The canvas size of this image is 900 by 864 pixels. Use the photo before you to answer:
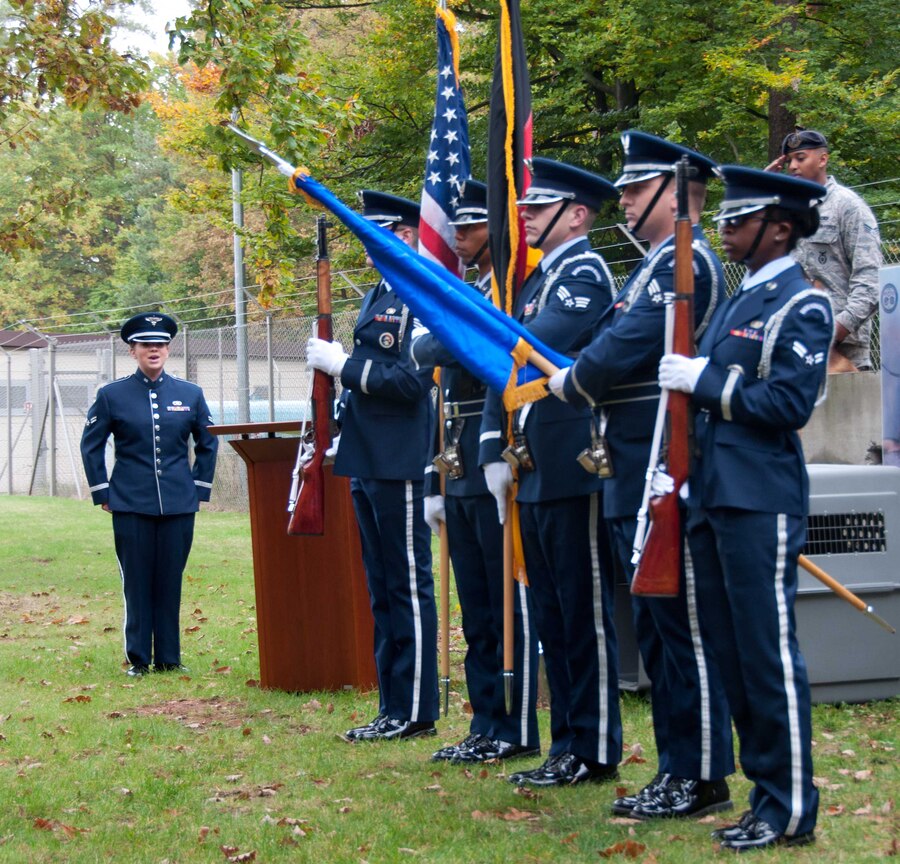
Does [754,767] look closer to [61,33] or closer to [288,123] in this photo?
[288,123]

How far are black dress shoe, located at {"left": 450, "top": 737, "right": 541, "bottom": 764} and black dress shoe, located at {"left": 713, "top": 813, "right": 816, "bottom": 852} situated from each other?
1.58m

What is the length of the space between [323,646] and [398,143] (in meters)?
13.4

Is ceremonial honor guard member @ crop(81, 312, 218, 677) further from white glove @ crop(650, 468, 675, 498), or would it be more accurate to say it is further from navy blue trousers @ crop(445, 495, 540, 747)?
white glove @ crop(650, 468, 675, 498)

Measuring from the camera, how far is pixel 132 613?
29.2 ft

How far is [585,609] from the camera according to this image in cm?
536

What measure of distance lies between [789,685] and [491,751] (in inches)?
72.7

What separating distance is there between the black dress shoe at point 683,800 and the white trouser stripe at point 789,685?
21.0 inches

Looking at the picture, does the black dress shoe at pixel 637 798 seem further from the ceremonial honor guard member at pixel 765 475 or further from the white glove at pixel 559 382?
the white glove at pixel 559 382

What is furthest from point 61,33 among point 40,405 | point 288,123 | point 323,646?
point 40,405

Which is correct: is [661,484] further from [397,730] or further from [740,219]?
[397,730]

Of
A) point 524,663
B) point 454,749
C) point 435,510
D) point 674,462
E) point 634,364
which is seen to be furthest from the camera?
point 435,510

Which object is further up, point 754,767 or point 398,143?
point 398,143

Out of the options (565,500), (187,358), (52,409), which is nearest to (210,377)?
(187,358)

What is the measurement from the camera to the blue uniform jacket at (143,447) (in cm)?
891
